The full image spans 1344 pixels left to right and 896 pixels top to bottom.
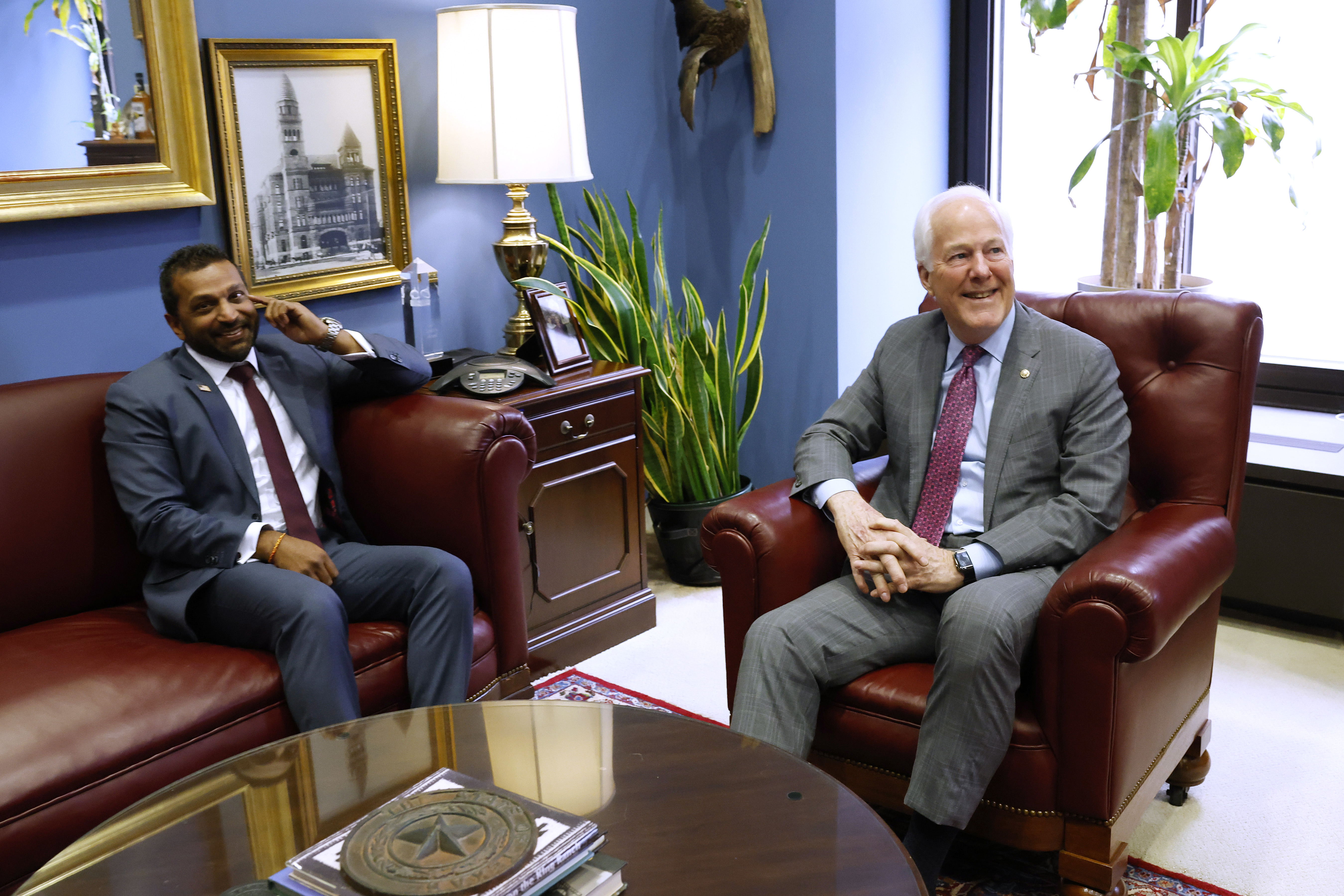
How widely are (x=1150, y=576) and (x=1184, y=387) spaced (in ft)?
1.77

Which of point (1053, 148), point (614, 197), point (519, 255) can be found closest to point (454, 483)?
point (519, 255)

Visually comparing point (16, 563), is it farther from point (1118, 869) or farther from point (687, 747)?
point (1118, 869)

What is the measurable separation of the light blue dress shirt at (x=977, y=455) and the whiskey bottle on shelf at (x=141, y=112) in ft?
5.30

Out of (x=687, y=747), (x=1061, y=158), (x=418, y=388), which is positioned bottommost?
(x=687, y=747)

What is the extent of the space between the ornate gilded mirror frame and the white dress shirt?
0.43m

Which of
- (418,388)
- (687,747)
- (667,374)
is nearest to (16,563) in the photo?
(418,388)

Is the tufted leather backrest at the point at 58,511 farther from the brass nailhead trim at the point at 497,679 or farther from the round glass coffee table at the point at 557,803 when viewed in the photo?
the round glass coffee table at the point at 557,803

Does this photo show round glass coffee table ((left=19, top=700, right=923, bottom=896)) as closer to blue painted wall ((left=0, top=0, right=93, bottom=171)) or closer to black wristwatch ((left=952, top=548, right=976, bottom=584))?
black wristwatch ((left=952, top=548, right=976, bottom=584))

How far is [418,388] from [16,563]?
897 mm

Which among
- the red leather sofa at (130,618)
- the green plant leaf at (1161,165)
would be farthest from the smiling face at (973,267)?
the green plant leaf at (1161,165)

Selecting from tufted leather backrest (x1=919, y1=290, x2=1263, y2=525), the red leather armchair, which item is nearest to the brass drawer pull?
the red leather armchair

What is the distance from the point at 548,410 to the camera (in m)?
2.74

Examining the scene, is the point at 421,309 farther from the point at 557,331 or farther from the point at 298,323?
the point at 298,323

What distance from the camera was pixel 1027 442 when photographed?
1.99 metres
